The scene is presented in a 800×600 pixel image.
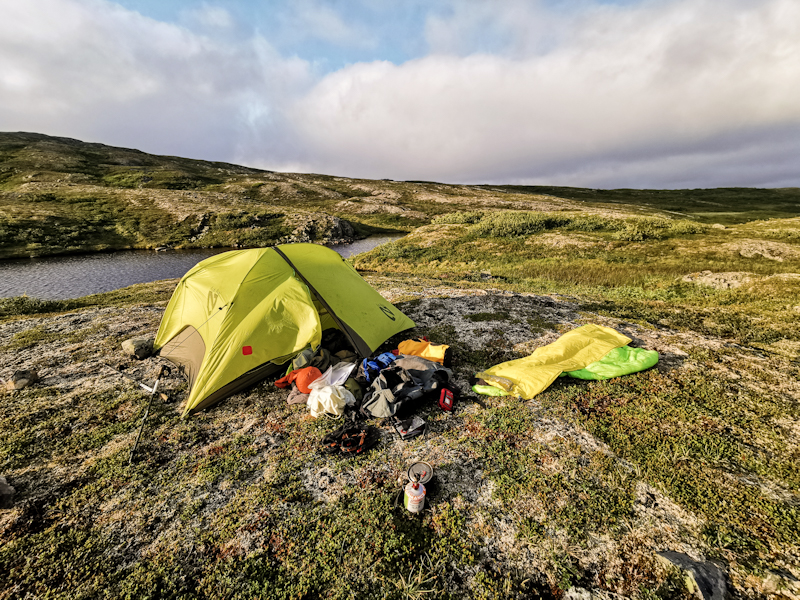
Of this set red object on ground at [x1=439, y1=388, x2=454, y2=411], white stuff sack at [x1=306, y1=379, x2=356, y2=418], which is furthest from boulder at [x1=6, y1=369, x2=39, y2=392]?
red object on ground at [x1=439, y1=388, x2=454, y2=411]

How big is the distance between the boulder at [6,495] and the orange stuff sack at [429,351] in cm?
905

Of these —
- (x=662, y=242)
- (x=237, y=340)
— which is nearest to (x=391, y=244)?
(x=662, y=242)

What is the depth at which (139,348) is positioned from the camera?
11.3m

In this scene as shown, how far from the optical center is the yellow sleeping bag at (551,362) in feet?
28.8

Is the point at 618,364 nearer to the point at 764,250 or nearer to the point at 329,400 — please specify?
the point at 329,400

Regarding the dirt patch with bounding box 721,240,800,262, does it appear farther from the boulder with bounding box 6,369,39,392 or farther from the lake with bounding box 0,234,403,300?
the lake with bounding box 0,234,403,300

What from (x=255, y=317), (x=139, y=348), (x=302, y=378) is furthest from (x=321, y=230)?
(x=302, y=378)

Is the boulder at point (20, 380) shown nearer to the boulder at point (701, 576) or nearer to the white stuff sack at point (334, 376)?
the white stuff sack at point (334, 376)

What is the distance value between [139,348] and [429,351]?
10493 millimetres

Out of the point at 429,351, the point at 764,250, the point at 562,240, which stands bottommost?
the point at 429,351

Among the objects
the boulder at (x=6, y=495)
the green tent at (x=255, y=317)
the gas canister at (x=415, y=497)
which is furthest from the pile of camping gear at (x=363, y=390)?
the boulder at (x=6, y=495)

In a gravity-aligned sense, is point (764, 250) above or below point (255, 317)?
above

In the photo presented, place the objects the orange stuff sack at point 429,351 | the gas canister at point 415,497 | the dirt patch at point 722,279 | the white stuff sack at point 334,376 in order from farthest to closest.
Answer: the dirt patch at point 722,279 → the orange stuff sack at point 429,351 → the white stuff sack at point 334,376 → the gas canister at point 415,497

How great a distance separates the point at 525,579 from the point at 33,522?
848 centimetres
